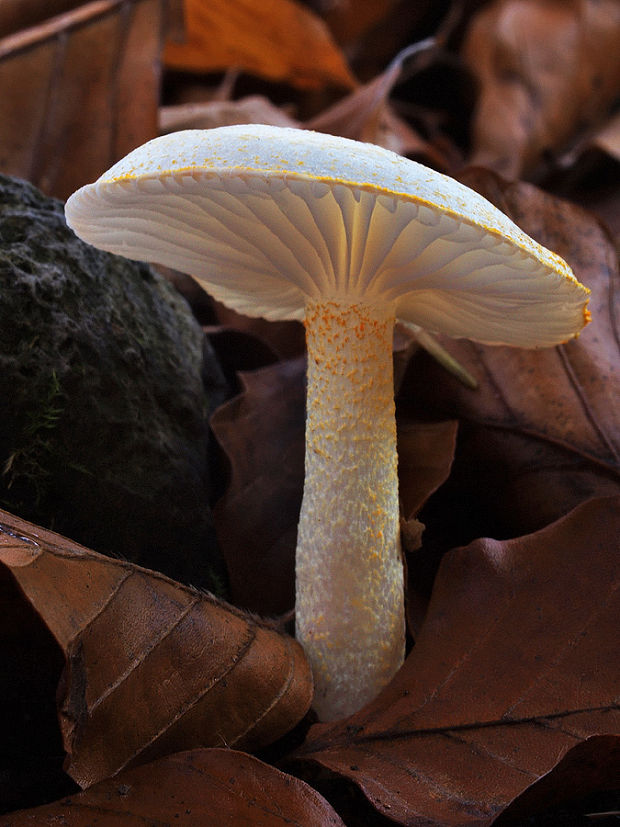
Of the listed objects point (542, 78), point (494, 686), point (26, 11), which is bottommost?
point (494, 686)

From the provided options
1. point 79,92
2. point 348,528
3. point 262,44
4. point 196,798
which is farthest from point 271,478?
point 262,44

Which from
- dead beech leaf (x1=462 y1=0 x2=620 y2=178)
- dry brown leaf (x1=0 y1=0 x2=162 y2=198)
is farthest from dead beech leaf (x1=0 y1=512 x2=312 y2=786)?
dead beech leaf (x1=462 y1=0 x2=620 y2=178)

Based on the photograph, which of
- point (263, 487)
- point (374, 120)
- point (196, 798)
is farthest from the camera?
point (374, 120)

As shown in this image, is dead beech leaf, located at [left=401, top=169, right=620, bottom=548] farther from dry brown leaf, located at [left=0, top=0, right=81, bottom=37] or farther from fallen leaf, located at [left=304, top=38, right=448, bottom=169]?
dry brown leaf, located at [left=0, top=0, right=81, bottom=37]

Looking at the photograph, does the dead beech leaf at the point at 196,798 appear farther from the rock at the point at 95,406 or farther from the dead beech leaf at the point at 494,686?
the rock at the point at 95,406

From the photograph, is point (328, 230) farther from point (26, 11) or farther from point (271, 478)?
point (26, 11)

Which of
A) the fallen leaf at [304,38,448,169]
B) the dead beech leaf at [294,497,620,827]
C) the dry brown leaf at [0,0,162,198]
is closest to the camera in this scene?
the dead beech leaf at [294,497,620,827]

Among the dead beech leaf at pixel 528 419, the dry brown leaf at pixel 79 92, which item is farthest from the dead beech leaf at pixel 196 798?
the dry brown leaf at pixel 79 92

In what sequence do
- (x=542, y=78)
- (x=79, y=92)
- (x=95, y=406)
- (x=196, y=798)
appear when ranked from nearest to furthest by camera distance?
(x=196, y=798) → (x=95, y=406) → (x=79, y=92) → (x=542, y=78)
